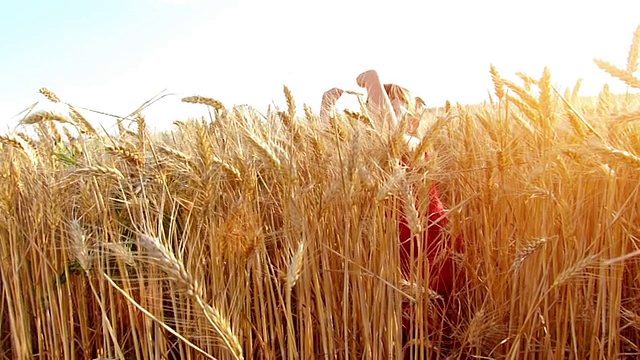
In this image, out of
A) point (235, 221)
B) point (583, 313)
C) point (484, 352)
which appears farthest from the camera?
point (484, 352)

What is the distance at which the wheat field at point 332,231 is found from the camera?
0.97 metres

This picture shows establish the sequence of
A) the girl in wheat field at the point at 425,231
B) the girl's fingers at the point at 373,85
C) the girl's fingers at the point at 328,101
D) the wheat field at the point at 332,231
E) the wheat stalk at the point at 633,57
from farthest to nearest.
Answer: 1. the girl's fingers at the point at 373,85
2. the girl's fingers at the point at 328,101
3. the girl in wheat field at the point at 425,231
4. the wheat stalk at the point at 633,57
5. the wheat field at the point at 332,231

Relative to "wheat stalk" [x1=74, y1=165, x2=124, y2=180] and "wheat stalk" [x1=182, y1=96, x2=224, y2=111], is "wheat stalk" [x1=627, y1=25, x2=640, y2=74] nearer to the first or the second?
"wheat stalk" [x1=182, y1=96, x2=224, y2=111]

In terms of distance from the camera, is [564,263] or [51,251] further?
[51,251]

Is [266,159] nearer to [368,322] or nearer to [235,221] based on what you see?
[235,221]

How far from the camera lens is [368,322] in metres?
1.00

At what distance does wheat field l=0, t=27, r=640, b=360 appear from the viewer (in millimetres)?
968

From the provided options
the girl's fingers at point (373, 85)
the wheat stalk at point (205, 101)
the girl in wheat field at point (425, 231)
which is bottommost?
the girl in wheat field at point (425, 231)

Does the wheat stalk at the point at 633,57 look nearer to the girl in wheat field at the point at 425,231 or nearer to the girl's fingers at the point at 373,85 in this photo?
the girl in wheat field at the point at 425,231

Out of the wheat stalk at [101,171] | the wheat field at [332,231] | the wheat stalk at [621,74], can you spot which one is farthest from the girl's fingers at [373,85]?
the wheat stalk at [101,171]

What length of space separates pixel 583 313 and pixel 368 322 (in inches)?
18.6

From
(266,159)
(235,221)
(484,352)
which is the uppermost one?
(266,159)

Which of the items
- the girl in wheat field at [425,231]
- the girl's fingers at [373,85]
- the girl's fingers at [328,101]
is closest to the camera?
the girl in wheat field at [425,231]

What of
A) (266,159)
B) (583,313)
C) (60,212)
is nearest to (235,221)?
(266,159)
